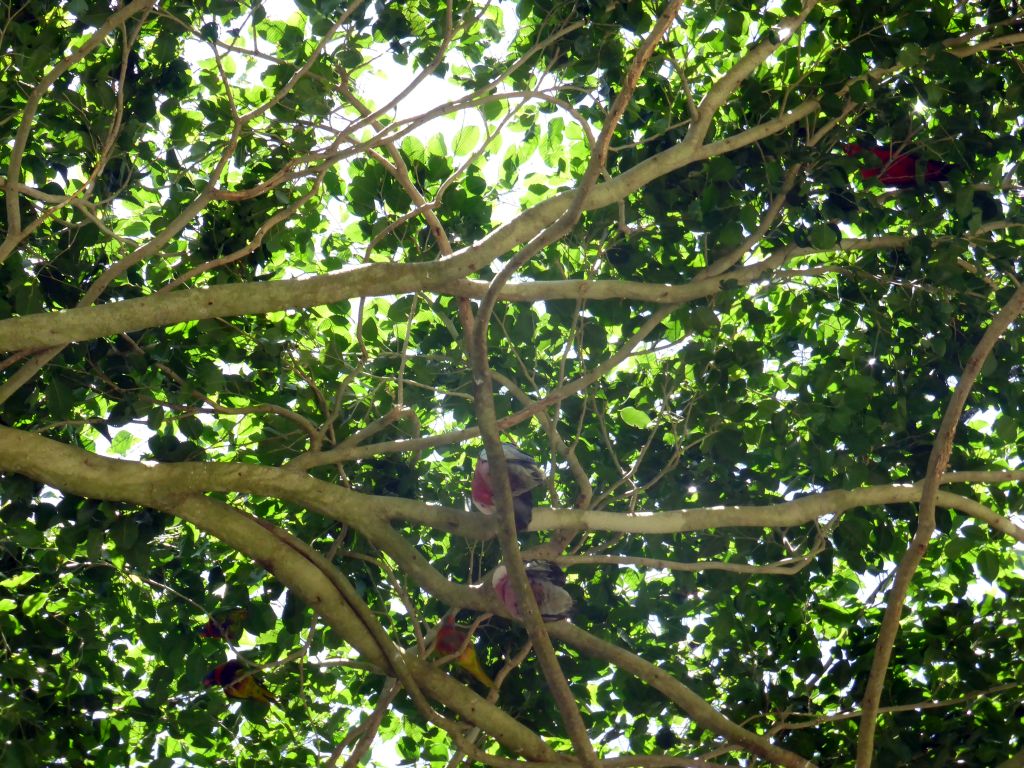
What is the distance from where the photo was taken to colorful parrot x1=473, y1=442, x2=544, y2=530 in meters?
2.77

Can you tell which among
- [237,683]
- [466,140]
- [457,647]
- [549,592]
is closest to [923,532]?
[549,592]

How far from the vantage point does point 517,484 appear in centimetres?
→ 279

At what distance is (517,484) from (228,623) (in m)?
Answer: 1.26

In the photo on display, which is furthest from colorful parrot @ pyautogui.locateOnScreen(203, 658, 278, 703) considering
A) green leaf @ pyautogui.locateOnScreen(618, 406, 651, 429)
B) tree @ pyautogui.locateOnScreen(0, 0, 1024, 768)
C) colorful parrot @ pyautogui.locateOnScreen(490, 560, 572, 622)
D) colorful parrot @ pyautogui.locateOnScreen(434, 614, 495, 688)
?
green leaf @ pyautogui.locateOnScreen(618, 406, 651, 429)

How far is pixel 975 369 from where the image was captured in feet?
9.55

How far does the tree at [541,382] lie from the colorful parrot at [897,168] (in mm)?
16

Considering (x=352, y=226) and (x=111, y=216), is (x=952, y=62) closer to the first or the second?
(x=352, y=226)

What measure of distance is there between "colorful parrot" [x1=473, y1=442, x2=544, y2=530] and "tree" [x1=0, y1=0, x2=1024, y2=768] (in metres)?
0.06

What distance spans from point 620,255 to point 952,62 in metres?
1.14

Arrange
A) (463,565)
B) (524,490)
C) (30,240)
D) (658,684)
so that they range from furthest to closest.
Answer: (463,565) < (30,240) < (658,684) < (524,490)

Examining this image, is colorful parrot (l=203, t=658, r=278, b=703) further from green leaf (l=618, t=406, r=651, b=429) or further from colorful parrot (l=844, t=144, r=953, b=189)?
colorful parrot (l=844, t=144, r=953, b=189)

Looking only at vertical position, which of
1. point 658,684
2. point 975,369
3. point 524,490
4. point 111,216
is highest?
point 111,216

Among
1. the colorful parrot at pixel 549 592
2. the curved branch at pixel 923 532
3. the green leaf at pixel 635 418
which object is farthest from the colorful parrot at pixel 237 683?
the curved branch at pixel 923 532

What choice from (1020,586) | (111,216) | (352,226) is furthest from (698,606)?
(111,216)
